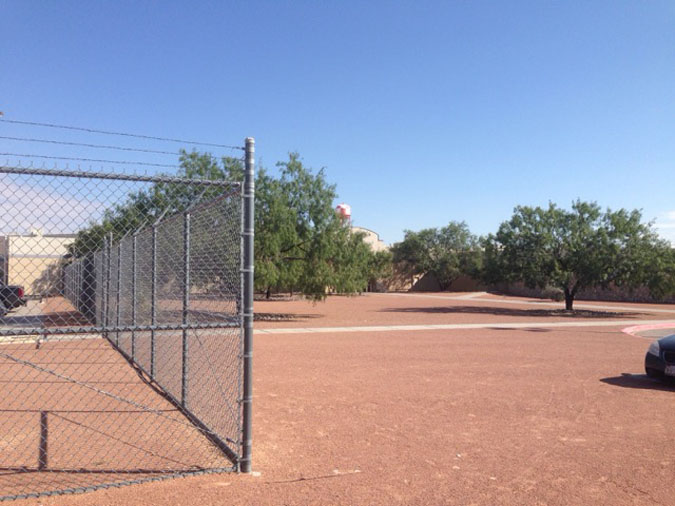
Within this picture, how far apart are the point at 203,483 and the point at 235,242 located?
216cm

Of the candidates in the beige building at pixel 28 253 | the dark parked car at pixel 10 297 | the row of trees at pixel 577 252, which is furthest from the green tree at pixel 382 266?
the dark parked car at pixel 10 297

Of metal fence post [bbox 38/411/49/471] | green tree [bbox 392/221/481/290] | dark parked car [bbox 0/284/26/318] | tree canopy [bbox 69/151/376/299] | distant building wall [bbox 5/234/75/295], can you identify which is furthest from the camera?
green tree [bbox 392/221/481/290]

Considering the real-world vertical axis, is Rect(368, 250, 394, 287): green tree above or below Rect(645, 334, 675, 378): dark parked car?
above

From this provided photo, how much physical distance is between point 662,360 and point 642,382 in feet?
1.93

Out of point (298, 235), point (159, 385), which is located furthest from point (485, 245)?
point (159, 385)

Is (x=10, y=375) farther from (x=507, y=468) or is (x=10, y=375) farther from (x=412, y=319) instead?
(x=412, y=319)

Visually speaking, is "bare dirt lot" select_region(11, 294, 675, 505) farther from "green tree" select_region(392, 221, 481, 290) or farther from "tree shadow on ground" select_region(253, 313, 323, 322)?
"green tree" select_region(392, 221, 481, 290)

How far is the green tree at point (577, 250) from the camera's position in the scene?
1141 inches

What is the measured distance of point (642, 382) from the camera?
9977mm

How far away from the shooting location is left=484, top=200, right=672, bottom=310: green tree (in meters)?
29.0

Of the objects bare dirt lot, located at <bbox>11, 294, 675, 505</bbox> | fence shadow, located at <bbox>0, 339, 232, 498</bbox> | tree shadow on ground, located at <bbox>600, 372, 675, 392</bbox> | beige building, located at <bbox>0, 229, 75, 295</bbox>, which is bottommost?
tree shadow on ground, located at <bbox>600, 372, 675, 392</bbox>

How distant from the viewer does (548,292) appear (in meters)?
46.8

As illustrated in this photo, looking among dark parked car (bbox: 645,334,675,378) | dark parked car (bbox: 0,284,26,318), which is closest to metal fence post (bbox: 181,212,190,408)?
dark parked car (bbox: 0,284,26,318)

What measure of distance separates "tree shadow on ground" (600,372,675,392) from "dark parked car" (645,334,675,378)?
6.6 inches
